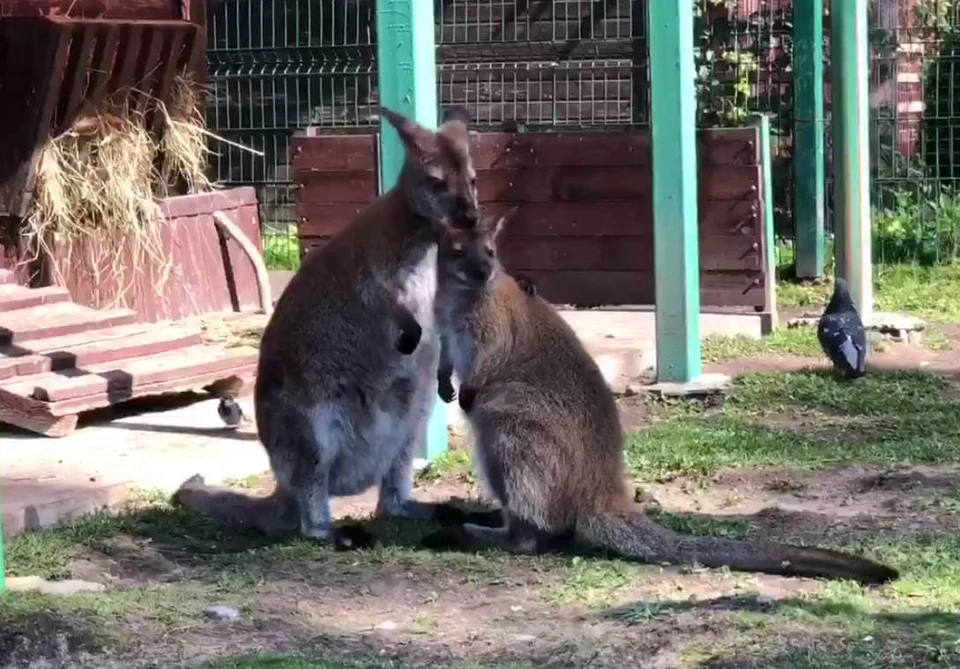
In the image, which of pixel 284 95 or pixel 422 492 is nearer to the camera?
pixel 422 492

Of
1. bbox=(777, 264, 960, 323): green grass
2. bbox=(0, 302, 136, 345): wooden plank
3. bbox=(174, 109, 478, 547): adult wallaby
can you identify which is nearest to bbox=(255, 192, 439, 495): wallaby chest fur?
bbox=(174, 109, 478, 547): adult wallaby

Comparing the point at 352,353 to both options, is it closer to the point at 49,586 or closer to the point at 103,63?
the point at 49,586

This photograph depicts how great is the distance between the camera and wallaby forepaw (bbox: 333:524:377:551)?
5.65 meters

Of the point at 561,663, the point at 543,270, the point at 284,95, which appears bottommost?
the point at 561,663

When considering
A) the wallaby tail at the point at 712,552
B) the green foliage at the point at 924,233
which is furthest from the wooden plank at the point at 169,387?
the green foliage at the point at 924,233

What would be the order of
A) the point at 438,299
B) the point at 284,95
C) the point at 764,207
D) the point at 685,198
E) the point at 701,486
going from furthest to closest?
the point at 284,95
the point at 764,207
the point at 685,198
the point at 701,486
the point at 438,299

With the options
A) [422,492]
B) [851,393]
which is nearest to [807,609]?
[422,492]

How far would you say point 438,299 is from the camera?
5855 millimetres

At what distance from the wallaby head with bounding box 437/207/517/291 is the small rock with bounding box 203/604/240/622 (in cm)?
149

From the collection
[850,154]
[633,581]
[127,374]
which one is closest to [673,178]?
[850,154]

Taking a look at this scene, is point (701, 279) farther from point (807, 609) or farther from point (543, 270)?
point (807, 609)

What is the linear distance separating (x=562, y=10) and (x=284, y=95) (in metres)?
2.44

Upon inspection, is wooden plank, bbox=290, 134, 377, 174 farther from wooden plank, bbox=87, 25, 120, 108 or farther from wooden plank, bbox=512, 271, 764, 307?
wooden plank, bbox=87, 25, 120, 108

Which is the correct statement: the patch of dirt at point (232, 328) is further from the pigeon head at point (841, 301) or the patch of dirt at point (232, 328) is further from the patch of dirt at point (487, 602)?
the patch of dirt at point (487, 602)
